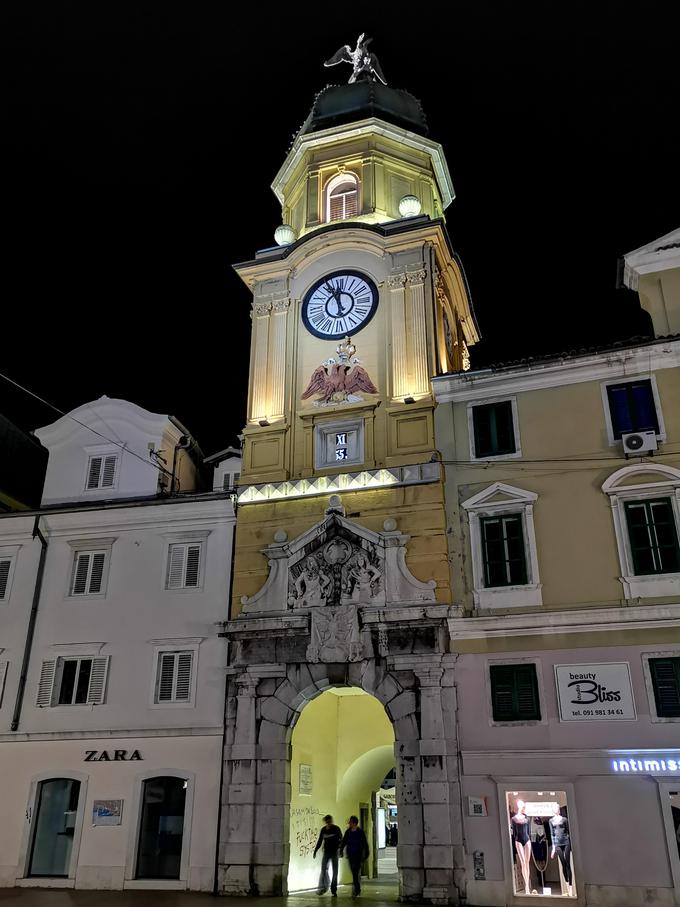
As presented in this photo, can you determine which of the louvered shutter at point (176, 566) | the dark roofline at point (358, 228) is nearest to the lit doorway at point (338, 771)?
the louvered shutter at point (176, 566)

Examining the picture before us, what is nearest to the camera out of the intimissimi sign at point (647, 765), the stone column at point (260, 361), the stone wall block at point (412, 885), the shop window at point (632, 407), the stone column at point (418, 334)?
the intimissimi sign at point (647, 765)

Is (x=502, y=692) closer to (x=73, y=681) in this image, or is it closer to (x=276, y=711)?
(x=276, y=711)

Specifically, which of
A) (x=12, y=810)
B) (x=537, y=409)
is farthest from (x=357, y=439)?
(x=12, y=810)

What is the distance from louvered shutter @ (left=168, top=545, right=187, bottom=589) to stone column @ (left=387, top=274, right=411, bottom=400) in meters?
8.70

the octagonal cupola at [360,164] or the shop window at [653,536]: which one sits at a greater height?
the octagonal cupola at [360,164]

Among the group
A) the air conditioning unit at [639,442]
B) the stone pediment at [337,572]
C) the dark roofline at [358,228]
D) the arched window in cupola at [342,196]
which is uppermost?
the arched window in cupola at [342,196]

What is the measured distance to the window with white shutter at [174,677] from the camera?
2411 cm

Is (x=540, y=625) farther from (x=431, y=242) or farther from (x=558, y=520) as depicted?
(x=431, y=242)

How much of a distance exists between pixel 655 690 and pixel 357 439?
11546mm

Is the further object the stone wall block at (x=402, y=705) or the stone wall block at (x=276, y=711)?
the stone wall block at (x=276, y=711)

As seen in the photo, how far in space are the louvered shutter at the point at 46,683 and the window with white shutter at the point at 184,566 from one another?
4.46m

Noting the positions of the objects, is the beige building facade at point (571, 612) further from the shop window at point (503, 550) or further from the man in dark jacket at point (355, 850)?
the man in dark jacket at point (355, 850)

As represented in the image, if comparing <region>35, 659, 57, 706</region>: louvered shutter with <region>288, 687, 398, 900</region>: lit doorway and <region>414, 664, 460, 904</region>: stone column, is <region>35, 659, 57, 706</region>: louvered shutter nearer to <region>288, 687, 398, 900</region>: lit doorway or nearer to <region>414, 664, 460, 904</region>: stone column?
<region>288, 687, 398, 900</region>: lit doorway

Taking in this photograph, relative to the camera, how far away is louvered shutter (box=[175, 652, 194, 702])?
24.0 meters
